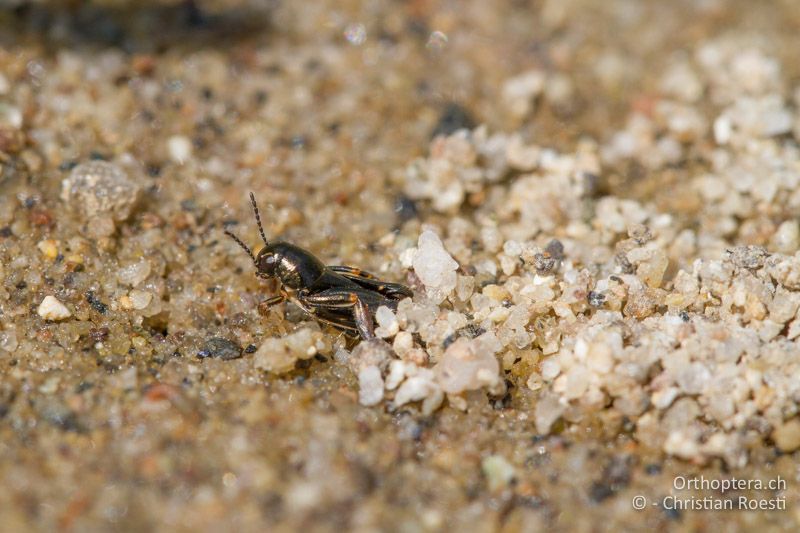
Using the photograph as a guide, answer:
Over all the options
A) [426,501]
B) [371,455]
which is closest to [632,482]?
[426,501]

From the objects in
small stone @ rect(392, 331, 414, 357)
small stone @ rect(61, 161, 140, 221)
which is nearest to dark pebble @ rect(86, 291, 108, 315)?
small stone @ rect(61, 161, 140, 221)

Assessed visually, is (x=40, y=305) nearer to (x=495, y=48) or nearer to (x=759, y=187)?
(x=495, y=48)

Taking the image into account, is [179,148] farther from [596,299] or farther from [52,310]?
[596,299]

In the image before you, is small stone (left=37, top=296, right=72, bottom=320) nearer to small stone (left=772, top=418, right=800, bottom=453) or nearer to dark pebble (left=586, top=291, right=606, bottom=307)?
dark pebble (left=586, top=291, right=606, bottom=307)

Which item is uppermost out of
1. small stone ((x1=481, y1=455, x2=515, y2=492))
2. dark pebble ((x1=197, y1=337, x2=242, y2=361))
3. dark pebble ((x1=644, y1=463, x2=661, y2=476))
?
dark pebble ((x1=644, y1=463, x2=661, y2=476))

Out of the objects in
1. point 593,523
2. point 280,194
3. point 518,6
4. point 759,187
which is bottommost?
point 593,523

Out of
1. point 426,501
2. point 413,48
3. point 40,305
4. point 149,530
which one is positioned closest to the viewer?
point 149,530

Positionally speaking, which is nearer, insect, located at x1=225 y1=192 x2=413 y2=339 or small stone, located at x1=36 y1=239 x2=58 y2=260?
insect, located at x1=225 y1=192 x2=413 y2=339
